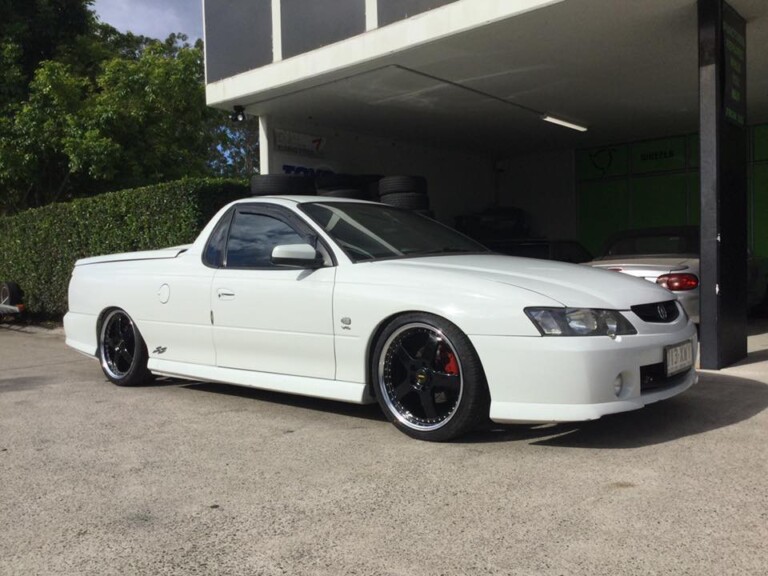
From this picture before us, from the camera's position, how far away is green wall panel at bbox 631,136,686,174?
15.5 m

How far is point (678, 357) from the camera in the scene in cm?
405

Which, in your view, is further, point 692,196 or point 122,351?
point 692,196

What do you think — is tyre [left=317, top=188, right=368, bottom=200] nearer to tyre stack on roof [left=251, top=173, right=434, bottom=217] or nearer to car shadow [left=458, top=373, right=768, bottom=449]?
tyre stack on roof [left=251, top=173, right=434, bottom=217]

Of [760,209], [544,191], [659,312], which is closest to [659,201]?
[760,209]

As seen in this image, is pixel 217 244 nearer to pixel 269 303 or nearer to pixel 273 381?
pixel 269 303

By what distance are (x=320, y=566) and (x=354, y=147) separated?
36.7ft

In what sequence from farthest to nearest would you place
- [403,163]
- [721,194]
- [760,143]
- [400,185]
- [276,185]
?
1. [760,143]
2. [403,163]
3. [400,185]
4. [276,185]
5. [721,194]

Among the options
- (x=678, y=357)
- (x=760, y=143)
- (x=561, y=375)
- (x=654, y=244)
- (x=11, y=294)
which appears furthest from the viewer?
(x=760, y=143)

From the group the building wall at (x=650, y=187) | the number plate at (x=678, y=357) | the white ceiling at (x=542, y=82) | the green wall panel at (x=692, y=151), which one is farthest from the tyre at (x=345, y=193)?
the green wall panel at (x=692, y=151)

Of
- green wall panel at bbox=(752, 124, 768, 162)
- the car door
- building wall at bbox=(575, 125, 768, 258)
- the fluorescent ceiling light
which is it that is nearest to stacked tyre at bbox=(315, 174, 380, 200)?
the fluorescent ceiling light

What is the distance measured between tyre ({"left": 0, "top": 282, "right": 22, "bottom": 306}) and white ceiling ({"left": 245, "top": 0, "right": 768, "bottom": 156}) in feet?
19.3

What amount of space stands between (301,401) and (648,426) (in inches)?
95.2

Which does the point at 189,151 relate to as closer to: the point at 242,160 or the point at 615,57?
the point at 615,57

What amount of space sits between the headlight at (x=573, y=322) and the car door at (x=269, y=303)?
133 cm
